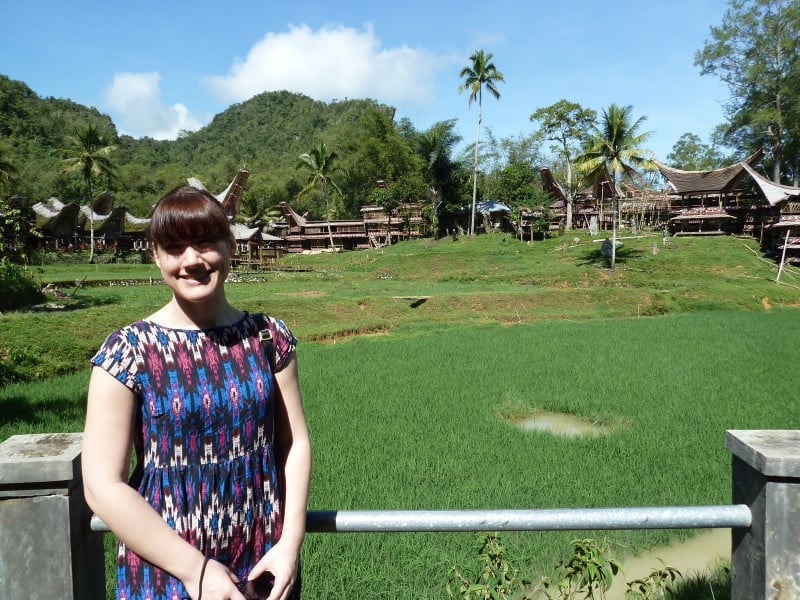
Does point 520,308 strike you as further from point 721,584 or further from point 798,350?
point 721,584

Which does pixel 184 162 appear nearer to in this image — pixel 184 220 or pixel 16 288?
pixel 16 288

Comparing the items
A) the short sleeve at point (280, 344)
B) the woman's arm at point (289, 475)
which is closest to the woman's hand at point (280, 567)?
the woman's arm at point (289, 475)

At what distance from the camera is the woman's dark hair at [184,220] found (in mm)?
1247

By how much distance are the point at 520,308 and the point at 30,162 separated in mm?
37060

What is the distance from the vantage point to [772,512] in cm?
134

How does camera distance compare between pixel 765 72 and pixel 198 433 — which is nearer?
pixel 198 433

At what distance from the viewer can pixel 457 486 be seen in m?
4.28

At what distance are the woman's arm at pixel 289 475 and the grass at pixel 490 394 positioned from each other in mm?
1808

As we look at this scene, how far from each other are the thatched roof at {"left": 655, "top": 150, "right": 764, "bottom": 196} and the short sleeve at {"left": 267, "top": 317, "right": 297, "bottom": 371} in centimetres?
3008

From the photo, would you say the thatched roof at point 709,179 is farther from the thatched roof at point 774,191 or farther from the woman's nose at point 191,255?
the woman's nose at point 191,255

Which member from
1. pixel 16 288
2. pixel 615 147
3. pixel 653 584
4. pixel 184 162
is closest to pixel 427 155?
pixel 615 147

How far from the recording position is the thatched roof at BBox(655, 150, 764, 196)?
2791 cm

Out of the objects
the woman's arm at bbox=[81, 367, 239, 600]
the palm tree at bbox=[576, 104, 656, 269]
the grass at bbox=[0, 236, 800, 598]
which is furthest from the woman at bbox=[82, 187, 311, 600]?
the palm tree at bbox=[576, 104, 656, 269]

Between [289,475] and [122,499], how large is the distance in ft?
1.17
